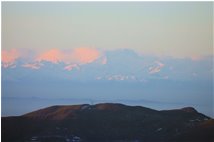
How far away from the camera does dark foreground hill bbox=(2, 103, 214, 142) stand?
442 centimetres

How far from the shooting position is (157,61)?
4418mm

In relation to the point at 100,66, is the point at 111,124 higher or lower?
lower

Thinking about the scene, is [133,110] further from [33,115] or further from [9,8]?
[9,8]

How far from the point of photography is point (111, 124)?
443 centimetres

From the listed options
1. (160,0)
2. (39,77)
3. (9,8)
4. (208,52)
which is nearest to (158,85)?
(208,52)

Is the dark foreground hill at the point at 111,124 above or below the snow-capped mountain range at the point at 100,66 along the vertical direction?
below

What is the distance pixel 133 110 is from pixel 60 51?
1.01 metres

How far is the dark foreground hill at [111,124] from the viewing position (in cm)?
442

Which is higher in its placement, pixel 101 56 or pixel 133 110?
pixel 101 56

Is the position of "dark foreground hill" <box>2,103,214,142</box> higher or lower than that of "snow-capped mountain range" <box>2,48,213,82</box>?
lower

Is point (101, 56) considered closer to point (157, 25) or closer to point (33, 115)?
point (157, 25)

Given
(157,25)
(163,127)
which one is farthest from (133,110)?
(157,25)

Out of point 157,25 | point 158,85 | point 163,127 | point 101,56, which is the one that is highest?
point 157,25

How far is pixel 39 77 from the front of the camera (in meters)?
4.43
